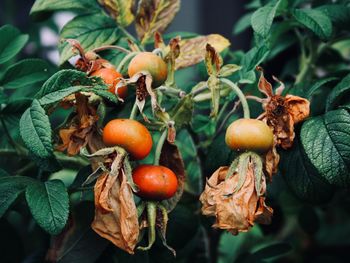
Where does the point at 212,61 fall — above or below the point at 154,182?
above

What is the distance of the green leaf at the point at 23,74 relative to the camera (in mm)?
804

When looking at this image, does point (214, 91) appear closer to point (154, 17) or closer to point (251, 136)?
point (251, 136)

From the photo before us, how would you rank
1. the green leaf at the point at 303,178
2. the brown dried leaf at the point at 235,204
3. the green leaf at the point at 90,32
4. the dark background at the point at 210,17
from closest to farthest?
the brown dried leaf at the point at 235,204
the green leaf at the point at 303,178
the green leaf at the point at 90,32
the dark background at the point at 210,17

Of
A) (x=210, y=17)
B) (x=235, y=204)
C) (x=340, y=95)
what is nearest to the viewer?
(x=235, y=204)

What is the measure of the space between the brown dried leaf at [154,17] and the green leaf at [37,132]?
0.30 m

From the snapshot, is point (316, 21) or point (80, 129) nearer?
point (80, 129)

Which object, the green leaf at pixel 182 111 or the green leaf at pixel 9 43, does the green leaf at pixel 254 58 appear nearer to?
the green leaf at pixel 182 111

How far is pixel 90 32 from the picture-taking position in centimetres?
84

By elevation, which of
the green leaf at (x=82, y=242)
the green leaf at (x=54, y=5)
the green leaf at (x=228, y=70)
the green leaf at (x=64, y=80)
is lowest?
the green leaf at (x=82, y=242)

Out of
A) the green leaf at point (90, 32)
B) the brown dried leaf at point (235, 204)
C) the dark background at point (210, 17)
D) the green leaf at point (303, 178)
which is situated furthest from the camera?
the dark background at point (210, 17)

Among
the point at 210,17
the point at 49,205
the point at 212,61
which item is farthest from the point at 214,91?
the point at 210,17

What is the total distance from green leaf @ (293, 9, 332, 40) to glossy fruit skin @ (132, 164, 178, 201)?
1.02 ft

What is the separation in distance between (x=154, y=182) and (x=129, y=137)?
65 mm

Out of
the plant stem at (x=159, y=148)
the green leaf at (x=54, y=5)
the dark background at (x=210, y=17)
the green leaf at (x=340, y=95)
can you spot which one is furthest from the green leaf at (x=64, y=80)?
the dark background at (x=210, y=17)
